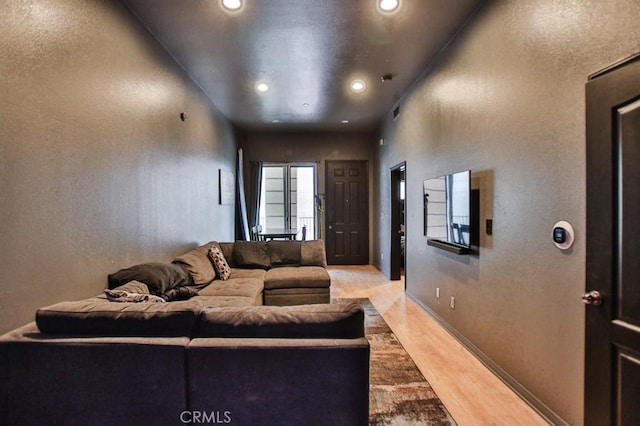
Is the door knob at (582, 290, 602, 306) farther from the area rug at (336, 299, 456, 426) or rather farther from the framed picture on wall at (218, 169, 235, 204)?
the framed picture on wall at (218, 169, 235, 204)

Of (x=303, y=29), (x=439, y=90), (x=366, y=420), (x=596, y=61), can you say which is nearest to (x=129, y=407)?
(x=366, y=420)

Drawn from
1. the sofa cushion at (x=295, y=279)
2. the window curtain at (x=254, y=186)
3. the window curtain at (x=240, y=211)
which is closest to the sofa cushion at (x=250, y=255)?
the sofa cushion at (x=295, y=279)

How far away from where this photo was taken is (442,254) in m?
3.79

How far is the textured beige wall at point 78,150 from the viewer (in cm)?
174

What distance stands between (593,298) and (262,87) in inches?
171

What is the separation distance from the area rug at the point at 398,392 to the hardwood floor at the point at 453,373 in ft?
0.26

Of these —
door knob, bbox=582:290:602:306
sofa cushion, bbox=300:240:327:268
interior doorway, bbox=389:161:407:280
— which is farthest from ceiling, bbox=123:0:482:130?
door knob, bbox=582:290:602:306

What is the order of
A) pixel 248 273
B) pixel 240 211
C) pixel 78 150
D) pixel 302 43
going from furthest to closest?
pixel 240 211 → pixel 248 273 → pixel 302 43 → pixel 78 150

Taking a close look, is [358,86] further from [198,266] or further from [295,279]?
[198,266]

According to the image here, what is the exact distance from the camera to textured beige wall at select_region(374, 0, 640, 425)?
1839 millimetres

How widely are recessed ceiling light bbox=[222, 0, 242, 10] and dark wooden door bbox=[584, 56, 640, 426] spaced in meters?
2.53

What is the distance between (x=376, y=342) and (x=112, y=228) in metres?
2.53

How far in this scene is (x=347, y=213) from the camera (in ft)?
25.6

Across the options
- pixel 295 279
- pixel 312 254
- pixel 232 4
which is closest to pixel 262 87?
pixel 232 4
